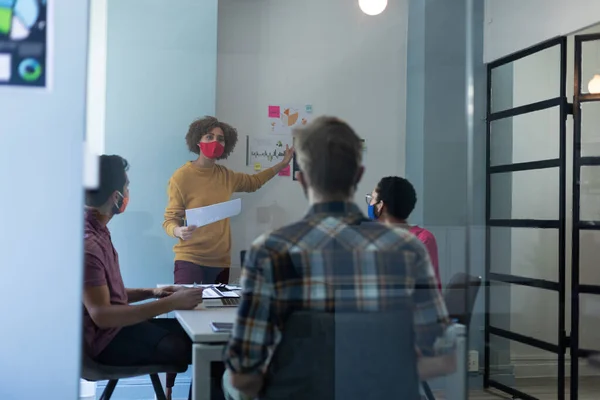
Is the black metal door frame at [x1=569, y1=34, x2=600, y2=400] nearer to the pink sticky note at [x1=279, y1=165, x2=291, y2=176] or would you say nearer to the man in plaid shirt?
the man in plaid shirt

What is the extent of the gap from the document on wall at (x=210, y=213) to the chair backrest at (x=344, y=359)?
0.56 meters

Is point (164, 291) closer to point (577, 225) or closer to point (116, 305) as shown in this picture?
point (116, 305)

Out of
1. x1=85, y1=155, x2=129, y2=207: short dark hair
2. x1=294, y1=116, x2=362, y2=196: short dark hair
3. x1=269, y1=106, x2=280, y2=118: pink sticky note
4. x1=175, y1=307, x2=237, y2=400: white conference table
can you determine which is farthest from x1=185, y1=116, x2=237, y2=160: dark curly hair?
x1=175, y1=307, x2=237, y2=400: white conference table

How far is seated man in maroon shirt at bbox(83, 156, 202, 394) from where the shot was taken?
6.64ft

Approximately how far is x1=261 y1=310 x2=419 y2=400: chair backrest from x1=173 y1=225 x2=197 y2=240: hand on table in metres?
0.61

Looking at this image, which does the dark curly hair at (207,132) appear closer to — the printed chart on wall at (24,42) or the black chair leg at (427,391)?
the printed chart on wall at (24,42)

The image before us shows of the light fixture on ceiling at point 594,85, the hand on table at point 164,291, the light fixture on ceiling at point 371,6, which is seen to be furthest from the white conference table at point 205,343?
the light fixture on ceiling at point 594,85

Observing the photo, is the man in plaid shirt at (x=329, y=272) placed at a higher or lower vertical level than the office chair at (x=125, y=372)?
higher

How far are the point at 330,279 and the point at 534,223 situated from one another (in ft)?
7.25

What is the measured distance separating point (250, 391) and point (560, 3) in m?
2.88

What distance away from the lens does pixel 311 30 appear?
2340 millimetres

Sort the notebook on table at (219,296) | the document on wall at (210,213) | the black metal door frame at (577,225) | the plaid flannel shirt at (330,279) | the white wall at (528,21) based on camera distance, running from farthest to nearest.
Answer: the black metal door frame at (577,225) → the white wall at (528,21) → the document on wall at (210,213) → the notebook on table at (219,296) → the plaid flannel shirt at (330,279)

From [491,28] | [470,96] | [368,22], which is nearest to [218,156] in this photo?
[368,22]

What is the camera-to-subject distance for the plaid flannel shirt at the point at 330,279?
182 cm
